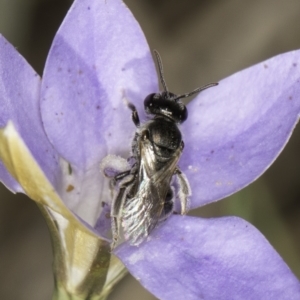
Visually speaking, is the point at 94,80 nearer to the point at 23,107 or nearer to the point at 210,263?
the point at 23,107

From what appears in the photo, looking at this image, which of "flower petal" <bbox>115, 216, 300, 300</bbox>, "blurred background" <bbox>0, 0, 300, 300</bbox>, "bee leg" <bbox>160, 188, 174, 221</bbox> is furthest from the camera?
"blurred background" <bbox>0, 0, 300, 300</bbox>

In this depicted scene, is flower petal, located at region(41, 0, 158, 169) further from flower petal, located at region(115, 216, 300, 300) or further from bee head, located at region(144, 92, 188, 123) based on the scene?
flower petal, located at region(115, 216, 300, 300)

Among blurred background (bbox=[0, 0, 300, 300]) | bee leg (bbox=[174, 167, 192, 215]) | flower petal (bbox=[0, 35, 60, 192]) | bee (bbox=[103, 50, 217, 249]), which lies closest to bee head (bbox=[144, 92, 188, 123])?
bee (bbox=[103, 50, 217, 249])

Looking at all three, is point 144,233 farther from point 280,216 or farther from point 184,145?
point 280,216

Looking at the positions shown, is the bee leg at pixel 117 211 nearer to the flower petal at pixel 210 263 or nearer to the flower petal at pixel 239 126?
the flower petal at pixel 210 263

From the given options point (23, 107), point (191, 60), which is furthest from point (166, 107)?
point (191, 60)

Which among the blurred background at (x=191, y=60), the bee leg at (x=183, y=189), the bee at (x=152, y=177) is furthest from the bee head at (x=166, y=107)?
the blurred background at (x=191, y=60)
